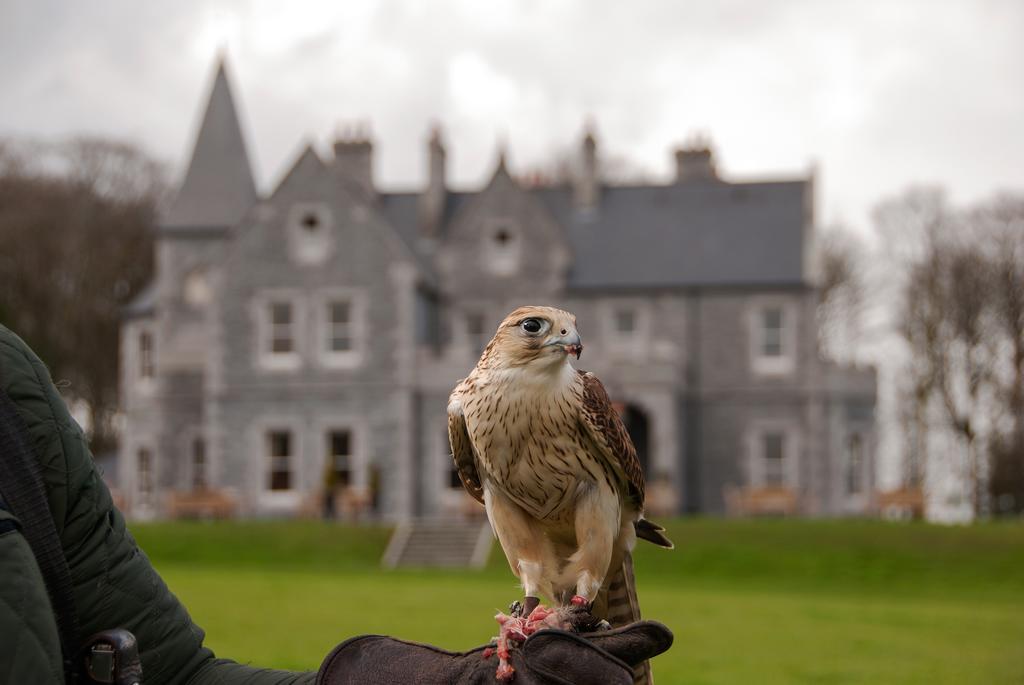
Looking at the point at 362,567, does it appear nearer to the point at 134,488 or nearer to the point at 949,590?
the point at 949,590

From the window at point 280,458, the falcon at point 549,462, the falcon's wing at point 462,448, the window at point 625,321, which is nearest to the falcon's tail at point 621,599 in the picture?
the falcon at point 549,462

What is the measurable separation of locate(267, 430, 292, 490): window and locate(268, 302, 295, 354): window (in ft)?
6.83

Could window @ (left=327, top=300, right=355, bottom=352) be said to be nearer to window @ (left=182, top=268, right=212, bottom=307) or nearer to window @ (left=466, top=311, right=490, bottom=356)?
window @ (left=466, top=311, right=490, bottom=356)

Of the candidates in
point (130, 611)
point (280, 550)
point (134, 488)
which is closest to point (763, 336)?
point (280, 550)

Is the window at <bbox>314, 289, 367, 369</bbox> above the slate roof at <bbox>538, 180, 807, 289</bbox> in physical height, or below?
below

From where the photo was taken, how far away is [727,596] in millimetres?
19016

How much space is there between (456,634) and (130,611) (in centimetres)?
928

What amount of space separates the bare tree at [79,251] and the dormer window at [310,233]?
536 inches

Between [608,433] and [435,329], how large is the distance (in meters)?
32.0

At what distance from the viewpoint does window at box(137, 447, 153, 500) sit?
3600 centimetres

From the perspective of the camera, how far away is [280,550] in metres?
26.3

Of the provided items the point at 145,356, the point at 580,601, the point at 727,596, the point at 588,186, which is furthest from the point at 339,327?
the point at 580,601

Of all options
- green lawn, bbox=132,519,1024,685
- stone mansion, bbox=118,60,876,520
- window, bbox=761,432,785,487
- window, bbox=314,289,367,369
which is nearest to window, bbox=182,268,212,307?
stone mansion, bbox=118,60,876,520

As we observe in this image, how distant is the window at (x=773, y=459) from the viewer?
1350 inches
